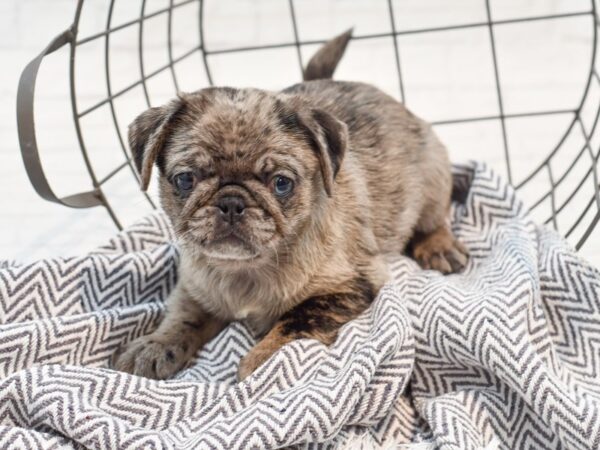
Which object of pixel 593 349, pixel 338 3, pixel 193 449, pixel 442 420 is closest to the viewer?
pixel 193 449

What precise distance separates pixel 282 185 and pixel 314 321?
43 centimetres

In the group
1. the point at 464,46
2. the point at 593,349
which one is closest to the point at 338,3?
the point at 464,46

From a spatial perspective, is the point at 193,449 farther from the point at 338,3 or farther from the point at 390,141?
the point at 338,3

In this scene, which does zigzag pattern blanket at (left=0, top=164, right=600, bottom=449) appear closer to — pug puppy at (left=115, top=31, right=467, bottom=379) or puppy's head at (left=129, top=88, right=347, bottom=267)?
pug puppy at (left=115, top=31, right=467, bottom=379)

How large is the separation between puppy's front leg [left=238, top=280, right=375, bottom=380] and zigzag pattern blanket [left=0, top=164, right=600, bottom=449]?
0.17 ft

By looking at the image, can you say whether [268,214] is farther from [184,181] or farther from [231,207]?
[184,181]

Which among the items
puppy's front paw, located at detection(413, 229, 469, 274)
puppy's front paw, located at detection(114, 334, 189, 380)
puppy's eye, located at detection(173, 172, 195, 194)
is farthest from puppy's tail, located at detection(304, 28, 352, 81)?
puppy's front paw, located at detection(114, 334, 189, 380)

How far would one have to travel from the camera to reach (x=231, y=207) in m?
2.21

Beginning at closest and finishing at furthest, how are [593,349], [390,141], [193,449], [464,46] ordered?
[193,449] < [593,349] < [390,141] < [464,46]

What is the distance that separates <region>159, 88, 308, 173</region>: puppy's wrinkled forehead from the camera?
2258 mm

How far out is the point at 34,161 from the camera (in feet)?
8.55

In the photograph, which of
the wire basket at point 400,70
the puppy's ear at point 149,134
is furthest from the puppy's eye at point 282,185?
the wire basket at point 400,70

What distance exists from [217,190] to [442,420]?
859 millimetres

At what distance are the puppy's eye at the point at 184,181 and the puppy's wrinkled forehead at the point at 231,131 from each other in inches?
1.2
